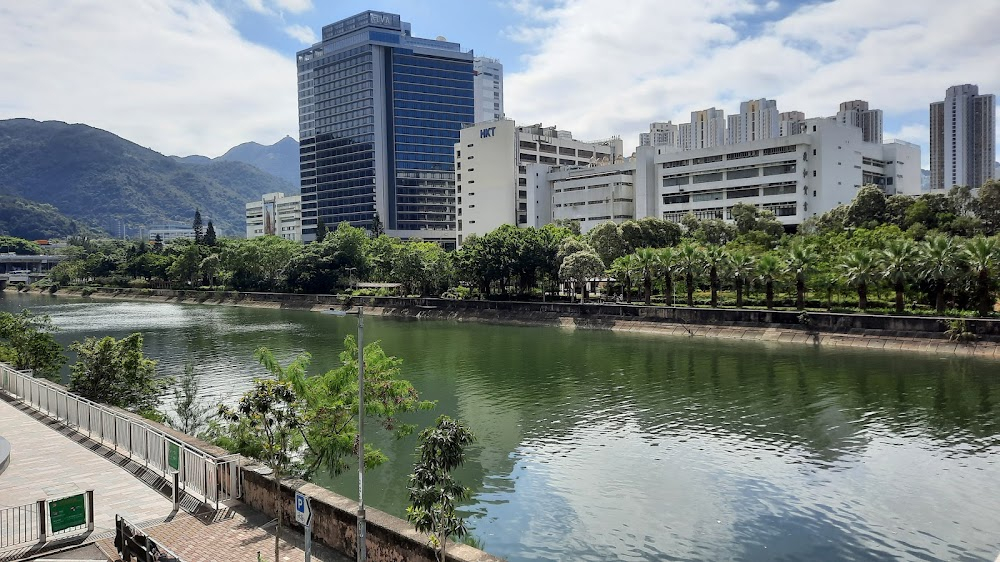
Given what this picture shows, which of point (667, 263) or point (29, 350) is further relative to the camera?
point (667, 263)

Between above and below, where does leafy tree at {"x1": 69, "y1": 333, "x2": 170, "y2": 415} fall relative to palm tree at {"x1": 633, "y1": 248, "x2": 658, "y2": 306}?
below

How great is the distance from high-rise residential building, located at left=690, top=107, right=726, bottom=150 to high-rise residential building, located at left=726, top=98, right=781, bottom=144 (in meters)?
2.85

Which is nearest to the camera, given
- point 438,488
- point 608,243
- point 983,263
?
point 438,488

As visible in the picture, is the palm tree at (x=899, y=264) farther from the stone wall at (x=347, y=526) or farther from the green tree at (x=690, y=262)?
the stone wall at (x=347, y=526)

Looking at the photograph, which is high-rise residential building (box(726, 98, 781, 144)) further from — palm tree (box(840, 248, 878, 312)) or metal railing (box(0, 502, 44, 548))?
metal railing (box(0, 502, 44, 548))

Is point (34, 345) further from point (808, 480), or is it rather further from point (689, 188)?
point (689, 188)

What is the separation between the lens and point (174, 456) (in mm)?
16484

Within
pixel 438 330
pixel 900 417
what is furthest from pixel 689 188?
pixel 900 417

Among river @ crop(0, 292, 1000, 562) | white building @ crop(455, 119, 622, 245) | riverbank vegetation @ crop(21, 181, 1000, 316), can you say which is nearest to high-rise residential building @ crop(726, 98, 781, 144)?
white building @ crop(455, 119, 622, 245)

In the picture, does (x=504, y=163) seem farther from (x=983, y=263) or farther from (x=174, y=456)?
(x=174, y=456)

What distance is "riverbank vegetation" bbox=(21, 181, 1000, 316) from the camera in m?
55.5

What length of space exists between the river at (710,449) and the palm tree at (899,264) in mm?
7265

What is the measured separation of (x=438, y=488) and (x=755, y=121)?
586 ft

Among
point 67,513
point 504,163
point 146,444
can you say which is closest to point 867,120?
point 504,163
